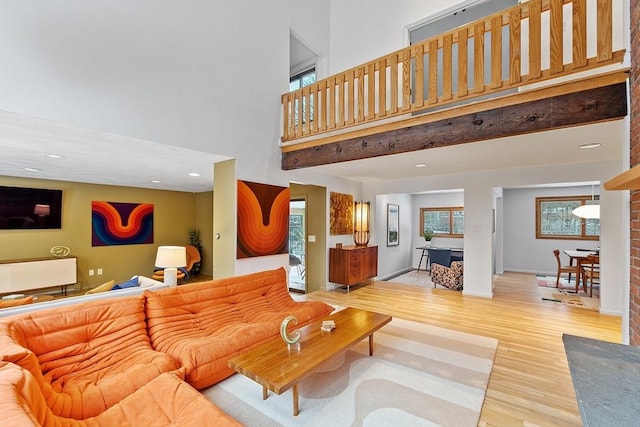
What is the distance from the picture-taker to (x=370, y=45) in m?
5.34

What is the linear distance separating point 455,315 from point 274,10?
5.41 metres

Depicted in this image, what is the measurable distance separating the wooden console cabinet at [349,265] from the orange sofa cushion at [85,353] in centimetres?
361

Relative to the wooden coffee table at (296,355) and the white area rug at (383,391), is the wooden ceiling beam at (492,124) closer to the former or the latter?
the wooden coffee table at (296,355)

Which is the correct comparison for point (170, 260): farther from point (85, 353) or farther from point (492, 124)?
point (492, 124)

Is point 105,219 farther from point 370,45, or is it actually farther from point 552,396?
point 552,396

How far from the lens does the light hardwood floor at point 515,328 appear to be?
2.11 m

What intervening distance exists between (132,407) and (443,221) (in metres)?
8.18

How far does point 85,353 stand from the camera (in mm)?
2076

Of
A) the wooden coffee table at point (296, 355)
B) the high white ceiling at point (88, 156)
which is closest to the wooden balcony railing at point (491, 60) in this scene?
the high white ceiling at point (88, 156)

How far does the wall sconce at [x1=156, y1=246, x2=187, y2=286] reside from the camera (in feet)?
11.2

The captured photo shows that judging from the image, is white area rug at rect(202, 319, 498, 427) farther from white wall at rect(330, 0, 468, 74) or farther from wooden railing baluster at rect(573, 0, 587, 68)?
white wall at rect(330, 0, 468, 74)

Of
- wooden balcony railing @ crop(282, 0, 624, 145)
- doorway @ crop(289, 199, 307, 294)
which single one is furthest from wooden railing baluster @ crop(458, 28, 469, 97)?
doorway @ crop(289, 199, 307, 294)

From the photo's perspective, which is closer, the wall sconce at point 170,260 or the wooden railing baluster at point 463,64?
the wooden railing baluster at point 463,64

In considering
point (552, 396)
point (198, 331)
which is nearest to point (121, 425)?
point (198, 331)
